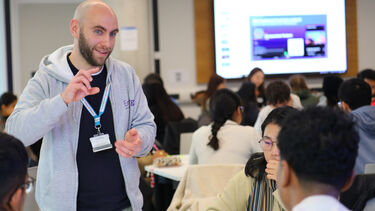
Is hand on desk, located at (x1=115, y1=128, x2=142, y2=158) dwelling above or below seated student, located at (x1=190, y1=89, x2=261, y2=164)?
above

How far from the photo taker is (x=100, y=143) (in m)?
2.21

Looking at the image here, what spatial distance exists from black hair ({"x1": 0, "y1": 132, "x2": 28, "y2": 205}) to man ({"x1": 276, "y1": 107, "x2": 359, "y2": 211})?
0.69m

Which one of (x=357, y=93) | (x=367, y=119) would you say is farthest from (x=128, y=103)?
(x=357, y=93)

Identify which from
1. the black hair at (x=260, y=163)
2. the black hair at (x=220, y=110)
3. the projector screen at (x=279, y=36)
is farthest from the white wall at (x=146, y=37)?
the black hair at (x=260, y=163)

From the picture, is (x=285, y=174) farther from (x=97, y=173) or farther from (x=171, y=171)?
(x=171, y=171)

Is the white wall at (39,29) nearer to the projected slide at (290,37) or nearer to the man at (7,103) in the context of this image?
the man at (7,103)

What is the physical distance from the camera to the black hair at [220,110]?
13.3 ft

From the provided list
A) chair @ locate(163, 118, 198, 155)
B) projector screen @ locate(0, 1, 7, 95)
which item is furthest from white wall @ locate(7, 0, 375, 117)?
chair @ locate(163, 118, 198, 155)

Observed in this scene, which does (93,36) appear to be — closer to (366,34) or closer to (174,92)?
(174,92)

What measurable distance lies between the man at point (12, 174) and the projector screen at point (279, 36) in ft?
24.7

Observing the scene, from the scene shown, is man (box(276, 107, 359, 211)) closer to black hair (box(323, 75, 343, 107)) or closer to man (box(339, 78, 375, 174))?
man (box(339, 78, 375, 174))

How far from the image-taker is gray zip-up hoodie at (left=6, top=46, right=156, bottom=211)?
2107 millimetres

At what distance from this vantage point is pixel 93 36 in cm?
233

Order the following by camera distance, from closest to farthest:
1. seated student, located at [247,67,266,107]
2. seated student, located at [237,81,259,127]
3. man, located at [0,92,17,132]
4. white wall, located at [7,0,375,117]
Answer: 1. man, located at [0,92,17,132]
2. seated student, located at [237,81,259,127]
3. seated student, located at [247,67,266,107]
4. white wall, located at [7,0,375,117]
